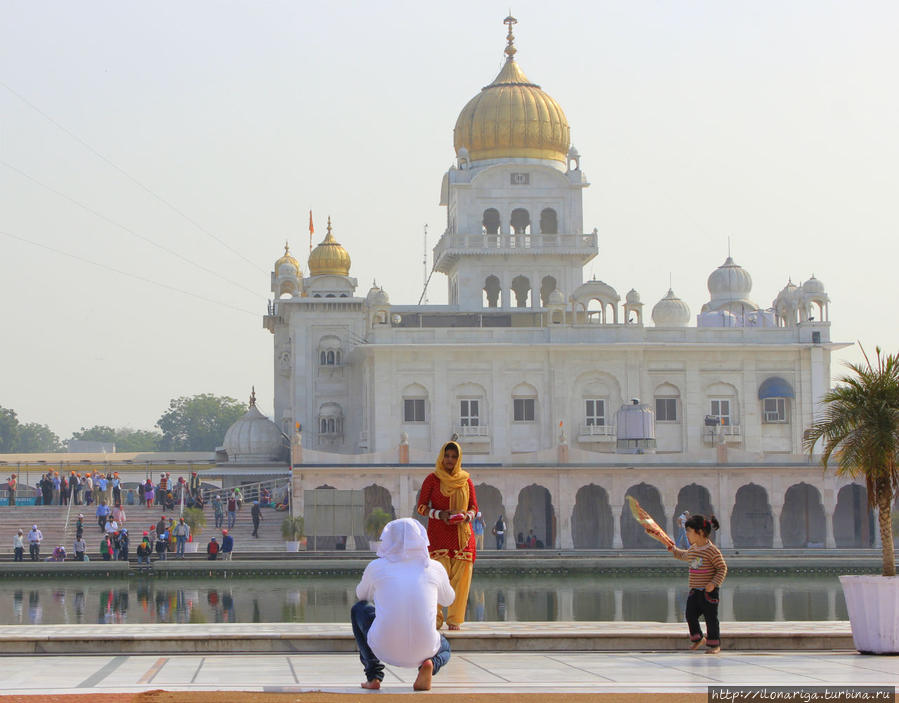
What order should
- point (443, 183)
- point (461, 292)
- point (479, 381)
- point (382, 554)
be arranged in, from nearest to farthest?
1. point (382, 554)
2. point (479, 381)
3. point (461, 292)
4. point (443, 183)

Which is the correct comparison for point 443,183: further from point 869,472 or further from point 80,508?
point 869,472

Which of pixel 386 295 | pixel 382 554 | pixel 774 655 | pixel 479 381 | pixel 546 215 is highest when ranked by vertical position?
pixel 546 215

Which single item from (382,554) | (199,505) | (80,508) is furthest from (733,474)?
(382,554)

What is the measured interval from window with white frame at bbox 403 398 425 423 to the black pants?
3546 centimetres

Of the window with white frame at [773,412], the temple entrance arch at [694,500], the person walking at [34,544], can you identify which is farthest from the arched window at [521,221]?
the person walking at [34,544]

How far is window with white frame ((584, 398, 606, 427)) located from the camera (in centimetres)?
4966

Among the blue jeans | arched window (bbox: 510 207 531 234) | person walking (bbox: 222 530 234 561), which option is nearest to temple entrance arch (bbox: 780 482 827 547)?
arched window (bbox: 510 207 531 234)

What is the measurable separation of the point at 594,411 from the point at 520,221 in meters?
11.1

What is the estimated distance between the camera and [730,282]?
186 ft

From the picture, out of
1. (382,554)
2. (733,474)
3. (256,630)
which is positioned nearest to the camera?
(382,554)

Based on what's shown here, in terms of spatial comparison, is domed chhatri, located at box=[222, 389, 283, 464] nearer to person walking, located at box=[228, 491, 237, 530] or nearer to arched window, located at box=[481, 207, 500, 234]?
arched window, located at box=[481, 207, 500, 234]

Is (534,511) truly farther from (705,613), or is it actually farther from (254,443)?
(705,613)

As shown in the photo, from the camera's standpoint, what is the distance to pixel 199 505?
43.7 m

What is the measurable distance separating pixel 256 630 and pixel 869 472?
646cm
